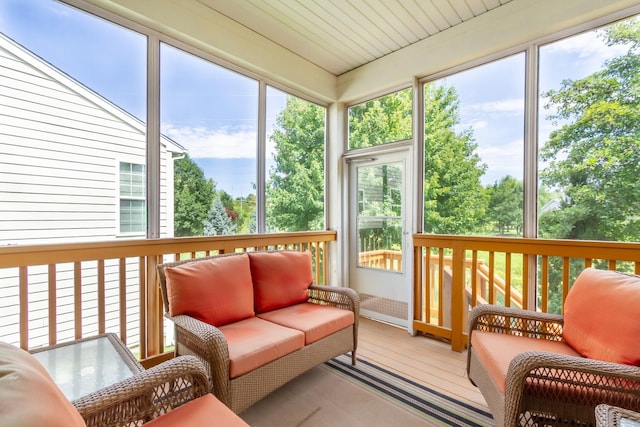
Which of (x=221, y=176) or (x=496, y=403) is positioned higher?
(x=221, y=176)

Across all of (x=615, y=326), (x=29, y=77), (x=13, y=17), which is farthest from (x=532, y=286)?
(x=13, y=17)

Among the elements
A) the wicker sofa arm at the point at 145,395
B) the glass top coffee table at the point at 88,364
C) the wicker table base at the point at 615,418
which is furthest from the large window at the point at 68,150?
the wicker table base at the point at 615,418

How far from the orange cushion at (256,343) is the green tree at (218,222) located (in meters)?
0.90

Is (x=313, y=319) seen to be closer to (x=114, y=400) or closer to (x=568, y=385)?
(x=114, y=400)

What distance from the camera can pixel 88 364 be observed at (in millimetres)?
1396

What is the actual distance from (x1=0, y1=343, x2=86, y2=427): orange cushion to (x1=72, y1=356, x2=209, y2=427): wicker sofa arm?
35 centimetres

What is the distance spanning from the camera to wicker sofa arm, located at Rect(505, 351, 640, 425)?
1.14 meters

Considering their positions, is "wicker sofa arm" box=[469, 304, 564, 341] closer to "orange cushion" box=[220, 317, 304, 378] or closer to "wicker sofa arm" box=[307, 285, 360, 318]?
"wicker sofa arm" box=[307, 285, 360, 318]

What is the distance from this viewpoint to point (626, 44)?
1.99 m

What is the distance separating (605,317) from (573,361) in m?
0.39

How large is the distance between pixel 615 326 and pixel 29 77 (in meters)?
3.47

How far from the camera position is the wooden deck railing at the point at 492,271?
2.03 meters

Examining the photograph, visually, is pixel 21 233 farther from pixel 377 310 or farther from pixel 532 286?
pixel 532 286

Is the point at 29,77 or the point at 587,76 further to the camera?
the point at 587,76
